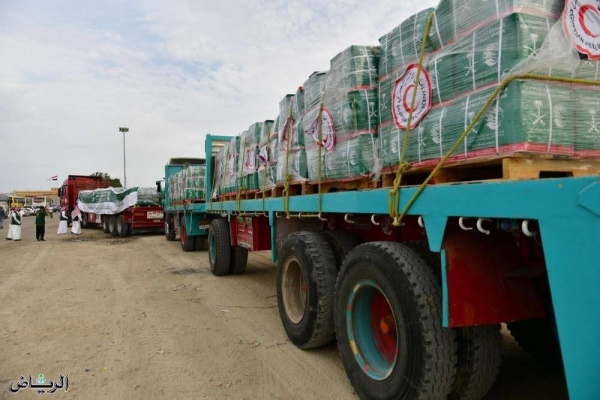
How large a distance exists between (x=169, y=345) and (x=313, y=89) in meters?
3.00

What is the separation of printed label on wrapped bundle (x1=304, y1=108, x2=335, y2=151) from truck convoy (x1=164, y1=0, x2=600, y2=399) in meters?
0.03

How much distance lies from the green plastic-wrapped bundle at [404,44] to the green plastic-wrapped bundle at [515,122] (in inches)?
21.1

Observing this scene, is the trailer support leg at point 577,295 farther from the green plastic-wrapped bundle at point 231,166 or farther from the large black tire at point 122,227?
the large black tire at point 122,227

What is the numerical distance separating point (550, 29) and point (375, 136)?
136 centimetres

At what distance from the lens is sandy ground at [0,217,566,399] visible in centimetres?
333

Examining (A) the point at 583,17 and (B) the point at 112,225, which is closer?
(A) the point at 583,17

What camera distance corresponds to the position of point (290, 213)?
181 inches

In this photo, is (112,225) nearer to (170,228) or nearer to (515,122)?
(170,228)

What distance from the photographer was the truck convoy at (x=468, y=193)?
5.53 feet

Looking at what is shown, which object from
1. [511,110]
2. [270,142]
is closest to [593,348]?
[511,110]

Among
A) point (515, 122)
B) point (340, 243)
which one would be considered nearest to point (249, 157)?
point (340, 243)

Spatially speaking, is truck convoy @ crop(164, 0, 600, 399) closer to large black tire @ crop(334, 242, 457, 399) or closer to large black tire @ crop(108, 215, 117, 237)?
large black tire @ crop(334, 242, 457, 399)

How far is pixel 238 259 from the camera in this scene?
8.02 m

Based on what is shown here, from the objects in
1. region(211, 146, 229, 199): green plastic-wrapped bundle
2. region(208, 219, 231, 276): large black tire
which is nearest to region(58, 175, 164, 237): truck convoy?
region(211, 146, 229, 199): green plastic-wrapped bundle
